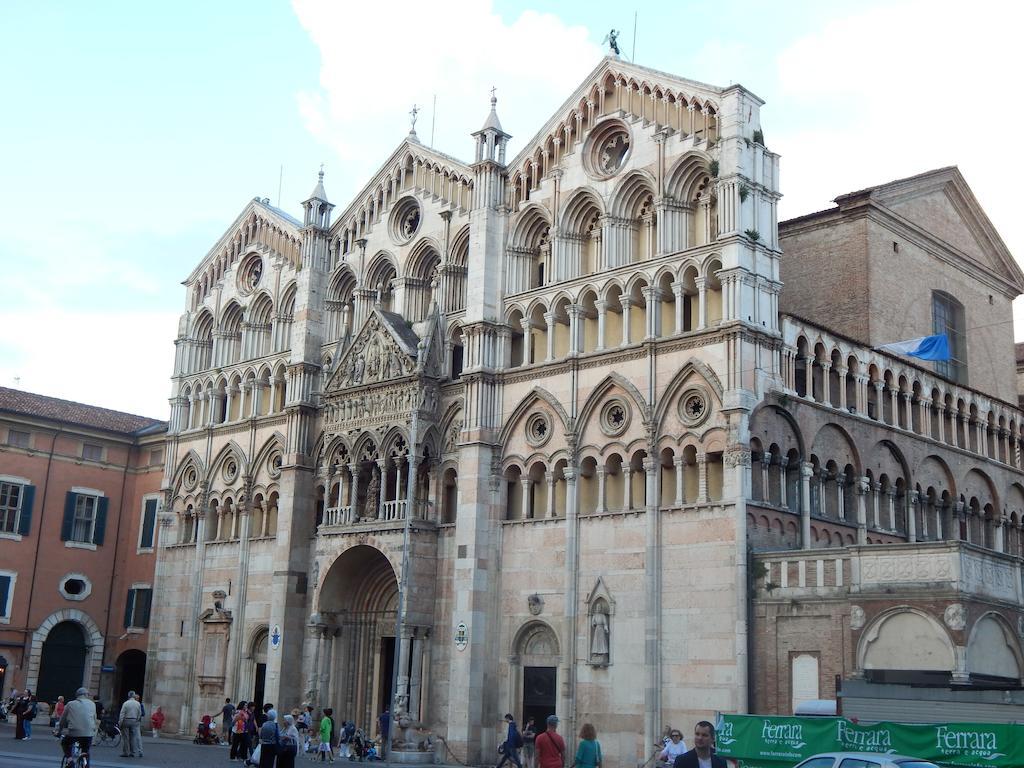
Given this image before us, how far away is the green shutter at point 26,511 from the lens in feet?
161

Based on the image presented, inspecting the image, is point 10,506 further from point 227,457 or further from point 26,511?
point 227,457

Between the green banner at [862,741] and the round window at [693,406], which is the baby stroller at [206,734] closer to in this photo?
the round window at [693,406]

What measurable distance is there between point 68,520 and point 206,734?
14.0m

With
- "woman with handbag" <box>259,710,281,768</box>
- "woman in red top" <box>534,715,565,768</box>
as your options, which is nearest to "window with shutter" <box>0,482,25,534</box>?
"woman with handbag" <box>259,710,281,768</box>

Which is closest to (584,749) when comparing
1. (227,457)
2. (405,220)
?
(405,220)

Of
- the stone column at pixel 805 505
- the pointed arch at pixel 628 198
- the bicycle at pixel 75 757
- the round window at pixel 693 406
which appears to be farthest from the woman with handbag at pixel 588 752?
the pointed arch at pixel 628 198

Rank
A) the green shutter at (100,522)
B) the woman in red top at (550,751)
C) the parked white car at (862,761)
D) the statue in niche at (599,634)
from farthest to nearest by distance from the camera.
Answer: the green shutter at (100,522) < the statue in niche at (599,634) < the woman in red top at (550,751) < the parked white car at (862,761)

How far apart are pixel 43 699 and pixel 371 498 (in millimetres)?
19891

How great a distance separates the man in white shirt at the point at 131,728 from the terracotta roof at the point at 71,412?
21.6m

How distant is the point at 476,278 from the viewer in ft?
124

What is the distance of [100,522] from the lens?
51594mm

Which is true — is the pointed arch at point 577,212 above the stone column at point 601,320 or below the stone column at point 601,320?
above

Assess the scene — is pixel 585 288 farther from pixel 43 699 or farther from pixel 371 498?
pixel 43 699

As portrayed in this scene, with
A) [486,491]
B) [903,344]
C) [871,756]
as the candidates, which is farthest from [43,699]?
[871,756]
